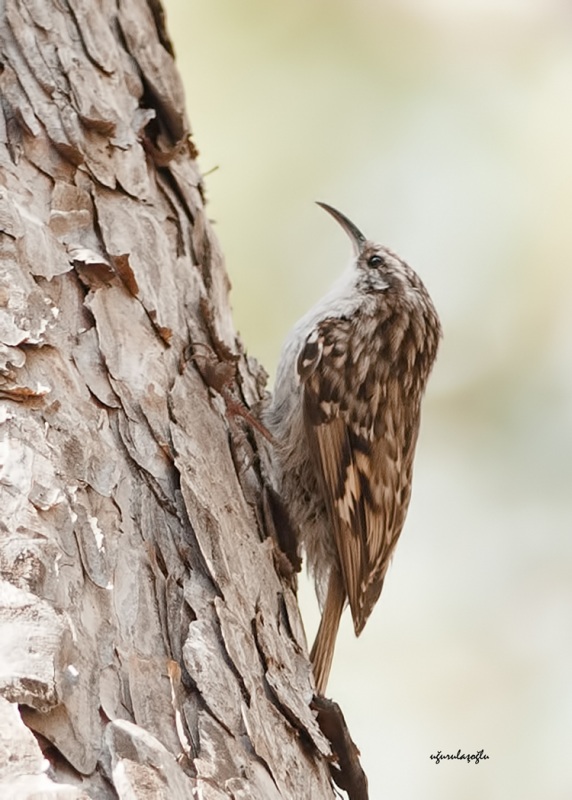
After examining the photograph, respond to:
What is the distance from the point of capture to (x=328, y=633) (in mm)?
2127

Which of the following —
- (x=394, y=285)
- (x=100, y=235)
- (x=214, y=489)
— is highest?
(x=394, y=285)

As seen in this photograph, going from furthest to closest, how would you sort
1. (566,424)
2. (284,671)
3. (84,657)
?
(566,424) → (284,671) → (84,657)

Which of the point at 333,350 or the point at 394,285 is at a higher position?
the point at 394,285

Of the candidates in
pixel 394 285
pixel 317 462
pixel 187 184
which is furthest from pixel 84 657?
pixel 394 285

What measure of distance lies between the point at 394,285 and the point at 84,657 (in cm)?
178

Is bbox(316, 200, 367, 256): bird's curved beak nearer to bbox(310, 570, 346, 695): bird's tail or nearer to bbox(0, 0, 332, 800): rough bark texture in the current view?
bbox(0, 0, 332, 800): rough bark texture

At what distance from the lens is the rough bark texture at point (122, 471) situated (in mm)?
1082

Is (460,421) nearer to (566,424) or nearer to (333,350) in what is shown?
(566,424)

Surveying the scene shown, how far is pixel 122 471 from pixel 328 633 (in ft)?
2.67

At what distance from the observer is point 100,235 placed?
1.83 metres

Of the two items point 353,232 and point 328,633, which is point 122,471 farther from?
point 353,232

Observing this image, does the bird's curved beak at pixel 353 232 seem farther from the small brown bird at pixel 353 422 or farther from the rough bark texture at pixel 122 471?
the rough bark texture at pixel 122 471

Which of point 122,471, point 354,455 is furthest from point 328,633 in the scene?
point 122,471

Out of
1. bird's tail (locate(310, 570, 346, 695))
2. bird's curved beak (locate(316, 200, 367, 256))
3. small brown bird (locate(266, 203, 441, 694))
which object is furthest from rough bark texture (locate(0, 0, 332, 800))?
bird's curved beak (locate(316, 200, 367, 256))
